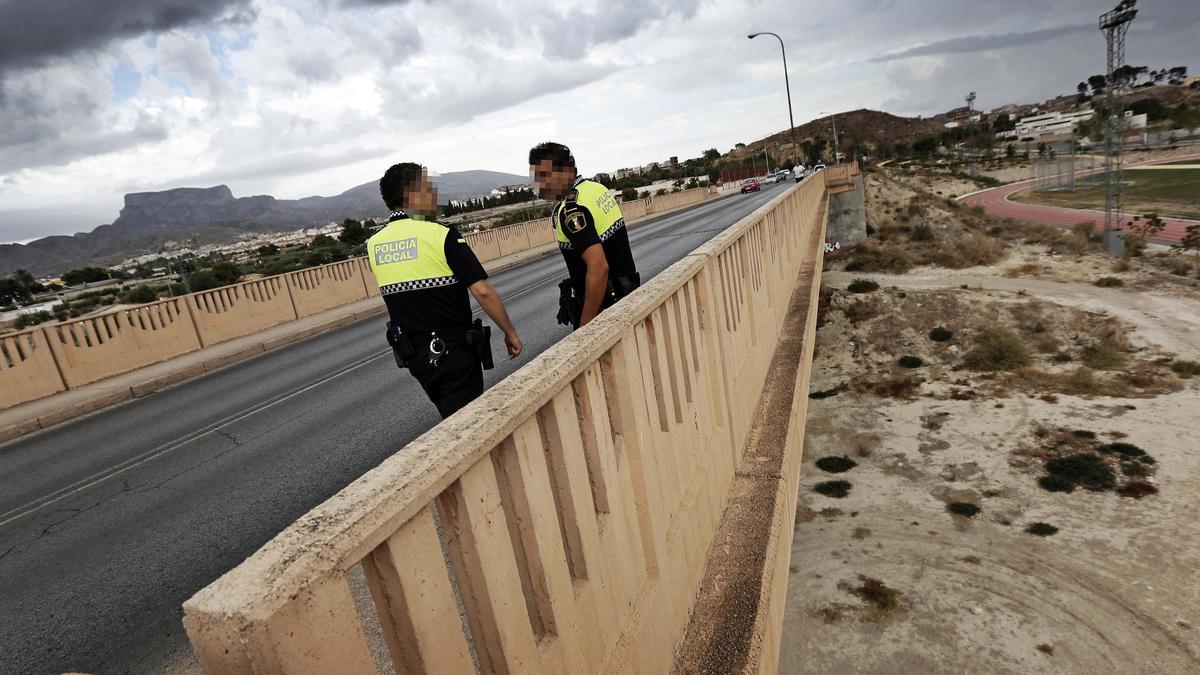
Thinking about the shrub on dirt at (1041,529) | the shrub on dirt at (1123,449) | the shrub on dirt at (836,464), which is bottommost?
the shrub on dirt at (1123,449)

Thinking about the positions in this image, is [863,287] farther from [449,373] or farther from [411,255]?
[411,255]

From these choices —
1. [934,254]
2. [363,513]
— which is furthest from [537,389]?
[934,254]

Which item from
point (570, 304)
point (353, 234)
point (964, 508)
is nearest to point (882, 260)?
point (964, 508)

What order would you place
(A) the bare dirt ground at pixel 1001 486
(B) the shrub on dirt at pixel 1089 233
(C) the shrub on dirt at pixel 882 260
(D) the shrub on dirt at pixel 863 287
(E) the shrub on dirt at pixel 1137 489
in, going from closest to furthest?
1. (A) the bare dirt ground at pixel 1001 486
2. (E) the shrub on dirt at pixel 1137 489
3. (D) the shrub on dirt at pixel 863 287
4. (C) the shrub on dirt at pixel 882 260
5. (B) the shrub on dirt at pixel 1089 233

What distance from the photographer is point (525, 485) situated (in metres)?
1.54

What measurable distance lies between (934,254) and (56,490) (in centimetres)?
3805

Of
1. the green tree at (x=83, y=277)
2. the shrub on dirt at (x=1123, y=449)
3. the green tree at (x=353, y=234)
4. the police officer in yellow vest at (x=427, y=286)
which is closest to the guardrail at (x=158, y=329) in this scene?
the police officer in yellow vest at (x=427, y=286)

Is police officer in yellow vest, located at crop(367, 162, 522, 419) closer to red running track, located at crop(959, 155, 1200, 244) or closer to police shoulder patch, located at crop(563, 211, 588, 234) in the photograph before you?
police shoulder patch, located at crop(563, 211, 588, 234)

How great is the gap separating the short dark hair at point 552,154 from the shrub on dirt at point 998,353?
21.9 m

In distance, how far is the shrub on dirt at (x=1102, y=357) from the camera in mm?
20984

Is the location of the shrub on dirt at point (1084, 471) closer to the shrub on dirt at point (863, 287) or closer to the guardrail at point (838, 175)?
the shrub on dirt at point (863, 287)

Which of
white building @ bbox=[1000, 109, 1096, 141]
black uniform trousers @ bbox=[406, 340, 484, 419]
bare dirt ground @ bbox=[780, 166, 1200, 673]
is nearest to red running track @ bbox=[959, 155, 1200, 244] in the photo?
bare dirt ground @ bbox=[780, 166, 1200, 673]

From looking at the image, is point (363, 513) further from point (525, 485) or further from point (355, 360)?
point (355, 360)

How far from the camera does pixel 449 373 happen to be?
157 inches
